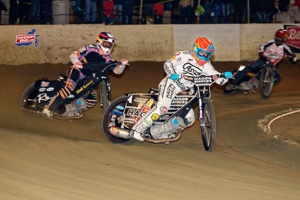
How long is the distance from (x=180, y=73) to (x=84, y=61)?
2.92m

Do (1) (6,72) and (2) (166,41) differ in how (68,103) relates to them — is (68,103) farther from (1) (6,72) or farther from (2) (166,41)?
(2) (166,41)

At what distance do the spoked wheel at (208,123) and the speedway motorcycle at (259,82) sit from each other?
18.8 feet

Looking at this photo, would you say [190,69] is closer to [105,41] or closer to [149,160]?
[149,160]

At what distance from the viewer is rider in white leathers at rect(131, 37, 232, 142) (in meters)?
10.9

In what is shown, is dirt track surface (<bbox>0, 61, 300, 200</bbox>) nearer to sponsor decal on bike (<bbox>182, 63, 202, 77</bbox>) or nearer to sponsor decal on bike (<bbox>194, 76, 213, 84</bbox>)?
sponsor decal on bike (<bbox>194, 76, 213, 84</bbox>)

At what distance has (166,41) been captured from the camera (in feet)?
70.7

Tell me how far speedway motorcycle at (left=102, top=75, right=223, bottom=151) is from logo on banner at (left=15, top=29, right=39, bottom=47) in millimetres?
8975

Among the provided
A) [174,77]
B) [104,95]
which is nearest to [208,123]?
[174,77]

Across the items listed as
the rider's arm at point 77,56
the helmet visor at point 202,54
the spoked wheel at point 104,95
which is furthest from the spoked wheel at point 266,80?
the helmet visor at point 202,54

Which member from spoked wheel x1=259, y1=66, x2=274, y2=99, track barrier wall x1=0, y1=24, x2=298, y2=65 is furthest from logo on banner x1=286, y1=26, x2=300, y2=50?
spoked wheel x1=259, y1=66, x2=274, y2=99

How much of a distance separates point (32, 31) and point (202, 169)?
1124cm

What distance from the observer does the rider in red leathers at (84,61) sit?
13.2 m

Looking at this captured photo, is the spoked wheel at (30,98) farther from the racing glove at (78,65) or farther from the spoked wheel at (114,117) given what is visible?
the spoked wheel at (114,117)

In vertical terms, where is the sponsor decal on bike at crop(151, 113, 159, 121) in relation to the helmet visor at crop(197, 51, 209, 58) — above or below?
below
